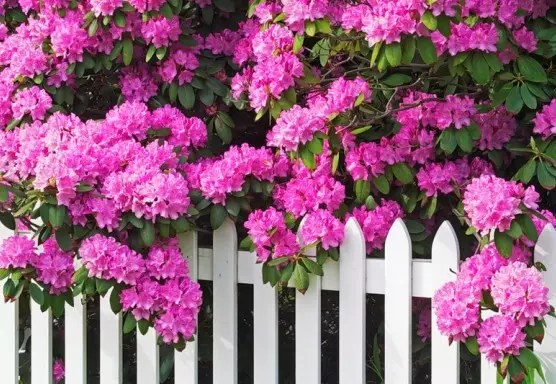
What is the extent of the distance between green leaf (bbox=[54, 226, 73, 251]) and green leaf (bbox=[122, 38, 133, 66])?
63 centimetres

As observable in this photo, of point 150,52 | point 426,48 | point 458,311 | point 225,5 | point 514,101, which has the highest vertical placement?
point 225,5

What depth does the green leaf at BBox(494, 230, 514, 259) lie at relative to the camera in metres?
2.10

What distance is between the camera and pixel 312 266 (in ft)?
7.93

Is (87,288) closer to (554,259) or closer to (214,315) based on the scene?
(214,315)

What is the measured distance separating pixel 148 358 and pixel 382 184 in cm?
96

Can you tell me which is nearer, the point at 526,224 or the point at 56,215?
the point at 526,224

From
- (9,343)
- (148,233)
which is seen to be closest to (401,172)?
(148,233)

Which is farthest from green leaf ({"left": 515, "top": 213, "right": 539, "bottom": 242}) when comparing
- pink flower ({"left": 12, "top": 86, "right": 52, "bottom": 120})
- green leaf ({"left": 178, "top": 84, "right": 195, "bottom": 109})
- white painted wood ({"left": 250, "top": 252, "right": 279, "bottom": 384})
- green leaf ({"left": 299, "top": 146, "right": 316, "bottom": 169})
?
pink flower ({"left": 12, "top": 86, "right": 52, "bottom": 120})

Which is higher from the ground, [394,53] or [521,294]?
[394,53]

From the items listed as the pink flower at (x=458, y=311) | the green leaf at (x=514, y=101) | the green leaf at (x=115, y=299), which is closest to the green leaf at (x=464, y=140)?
the green leaf at (x=514, y=101)

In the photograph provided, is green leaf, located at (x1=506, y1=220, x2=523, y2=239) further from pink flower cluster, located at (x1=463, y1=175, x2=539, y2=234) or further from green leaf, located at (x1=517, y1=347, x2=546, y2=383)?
green leaf, located at (x1=517, y1=347, x2=546, y2=383)

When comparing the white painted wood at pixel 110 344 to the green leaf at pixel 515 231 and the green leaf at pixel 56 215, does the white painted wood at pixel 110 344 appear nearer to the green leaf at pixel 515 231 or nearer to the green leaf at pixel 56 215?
the green leaf at pixel 56 215

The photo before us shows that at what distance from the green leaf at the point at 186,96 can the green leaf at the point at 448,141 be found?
0.85 meters

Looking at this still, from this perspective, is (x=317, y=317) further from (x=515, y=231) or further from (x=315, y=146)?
(x=515, y=231)
